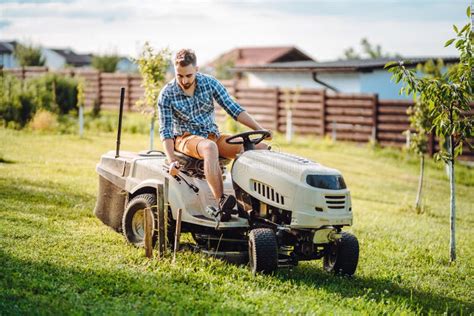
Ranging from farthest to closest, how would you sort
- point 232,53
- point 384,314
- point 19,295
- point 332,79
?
point 232,53 < point 332,79 < point 384,314 < point 19,295

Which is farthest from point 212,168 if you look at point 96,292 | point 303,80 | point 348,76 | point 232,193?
point 303,80

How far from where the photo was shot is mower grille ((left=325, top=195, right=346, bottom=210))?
5.72 meters

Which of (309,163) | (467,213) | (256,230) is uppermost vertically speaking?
(309,163)

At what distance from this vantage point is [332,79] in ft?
84.3

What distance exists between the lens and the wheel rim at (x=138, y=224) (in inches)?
271

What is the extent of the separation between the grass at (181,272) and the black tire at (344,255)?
93 millimetres

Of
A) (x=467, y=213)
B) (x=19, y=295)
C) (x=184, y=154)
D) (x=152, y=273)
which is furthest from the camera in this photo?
Result: (x=467, y=213)

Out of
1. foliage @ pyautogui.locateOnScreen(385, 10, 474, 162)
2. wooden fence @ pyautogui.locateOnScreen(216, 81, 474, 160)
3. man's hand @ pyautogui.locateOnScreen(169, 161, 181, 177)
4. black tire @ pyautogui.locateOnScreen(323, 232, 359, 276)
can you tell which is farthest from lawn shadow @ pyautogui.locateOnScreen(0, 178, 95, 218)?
wooden fence @ pyautogui.locateOnScreen(216, 81, 474, 160)

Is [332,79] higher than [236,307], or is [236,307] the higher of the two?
[332,79]

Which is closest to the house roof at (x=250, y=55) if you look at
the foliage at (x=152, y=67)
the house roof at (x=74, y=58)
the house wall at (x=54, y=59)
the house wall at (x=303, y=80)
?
the house roof at (x=74, y=58)

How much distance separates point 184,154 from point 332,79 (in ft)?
64.4

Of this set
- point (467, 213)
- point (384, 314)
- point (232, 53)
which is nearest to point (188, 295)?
point (384, 314)

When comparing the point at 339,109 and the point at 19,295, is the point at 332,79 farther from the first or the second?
the point at 19,295

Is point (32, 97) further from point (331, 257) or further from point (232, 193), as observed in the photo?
point (331, 257)
